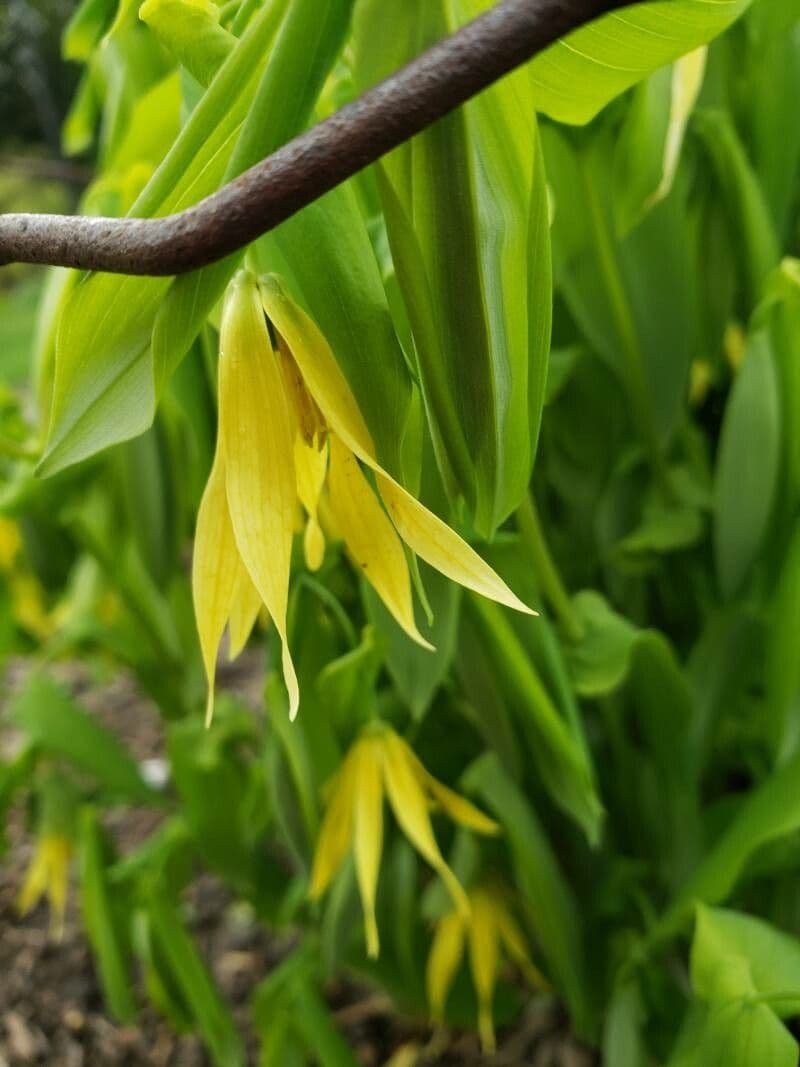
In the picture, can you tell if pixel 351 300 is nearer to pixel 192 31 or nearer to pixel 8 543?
pixel 192 31

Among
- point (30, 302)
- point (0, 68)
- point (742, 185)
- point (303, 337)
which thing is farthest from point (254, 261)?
point (30, 302)

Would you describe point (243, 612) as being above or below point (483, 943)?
above

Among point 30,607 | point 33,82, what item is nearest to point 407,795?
point 30,607

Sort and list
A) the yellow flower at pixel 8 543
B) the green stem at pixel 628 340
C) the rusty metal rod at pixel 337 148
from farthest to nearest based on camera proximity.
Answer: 1. the yellow flower at pixel 8 543
2. the green stem at pixel 628 340
3. the rusty metal rod at pixel 337 148

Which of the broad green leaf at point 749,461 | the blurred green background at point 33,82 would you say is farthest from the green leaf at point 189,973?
the blurred green background at point 33,82

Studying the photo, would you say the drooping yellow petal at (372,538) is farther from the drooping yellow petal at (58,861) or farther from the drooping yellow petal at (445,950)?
the drooping yellow petal at (58,861)

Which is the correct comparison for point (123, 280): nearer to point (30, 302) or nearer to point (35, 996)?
point (35, 996)

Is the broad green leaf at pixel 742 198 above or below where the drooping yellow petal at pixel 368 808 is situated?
above
